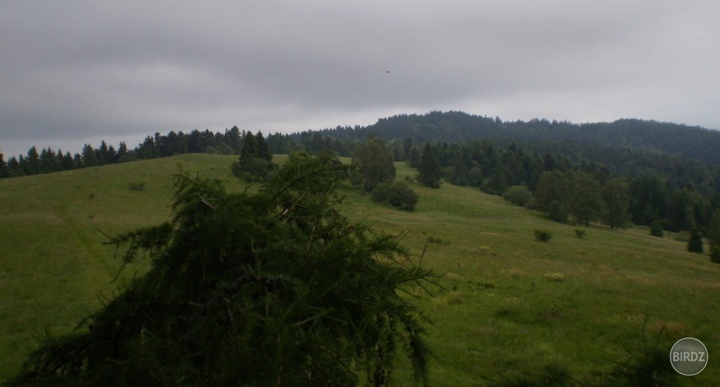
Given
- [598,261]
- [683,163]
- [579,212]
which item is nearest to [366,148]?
[579,212]

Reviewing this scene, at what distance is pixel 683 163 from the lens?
17600 centimetres

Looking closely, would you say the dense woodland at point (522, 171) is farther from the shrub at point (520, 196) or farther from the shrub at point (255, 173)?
the shrub at point (255, 173)

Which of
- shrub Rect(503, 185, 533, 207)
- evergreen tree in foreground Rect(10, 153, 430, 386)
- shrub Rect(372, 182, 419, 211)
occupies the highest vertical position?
evergreen tree in foreground Rect(10, 153, 430, 386)

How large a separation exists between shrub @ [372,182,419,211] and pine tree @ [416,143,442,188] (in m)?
27.6

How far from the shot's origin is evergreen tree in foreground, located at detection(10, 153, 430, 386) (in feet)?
8.23

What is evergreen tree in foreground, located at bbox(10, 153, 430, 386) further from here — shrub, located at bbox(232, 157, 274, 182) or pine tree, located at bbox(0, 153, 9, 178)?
pine tree, located at bbox(0, 153, 9, 178)

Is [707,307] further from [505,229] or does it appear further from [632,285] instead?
[505,229]

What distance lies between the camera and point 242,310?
9.14 feet

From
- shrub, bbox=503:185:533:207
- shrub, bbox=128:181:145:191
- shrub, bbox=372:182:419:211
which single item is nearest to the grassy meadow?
shrub, bbox=128:181:145:191

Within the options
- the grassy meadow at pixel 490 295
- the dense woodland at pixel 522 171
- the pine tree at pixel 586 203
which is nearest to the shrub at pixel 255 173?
the grassy meadow at pixel 490 295

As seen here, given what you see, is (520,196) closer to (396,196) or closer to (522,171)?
(522,171)

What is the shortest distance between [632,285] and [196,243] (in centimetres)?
2435

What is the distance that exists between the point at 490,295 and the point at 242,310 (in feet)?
57.2

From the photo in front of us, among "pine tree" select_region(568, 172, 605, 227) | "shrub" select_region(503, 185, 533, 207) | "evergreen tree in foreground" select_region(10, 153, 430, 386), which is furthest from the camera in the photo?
"shrub" select_region(503, 185, 533, 207)
